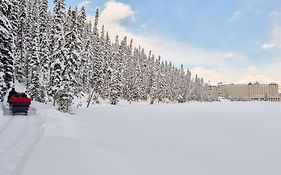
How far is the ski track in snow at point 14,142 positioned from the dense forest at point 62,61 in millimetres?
7495

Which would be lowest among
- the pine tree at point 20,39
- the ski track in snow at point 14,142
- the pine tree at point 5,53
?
the ski track in snow at point 14,142

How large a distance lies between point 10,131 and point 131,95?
2734 inches

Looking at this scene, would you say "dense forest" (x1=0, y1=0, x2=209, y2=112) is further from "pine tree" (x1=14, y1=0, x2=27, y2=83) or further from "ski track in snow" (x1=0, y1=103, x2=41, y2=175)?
"ski track in snow" (x1=0, y1=103, x2=41, y2=175)

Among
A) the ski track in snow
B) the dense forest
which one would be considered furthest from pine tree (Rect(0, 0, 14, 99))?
the ski track in snow

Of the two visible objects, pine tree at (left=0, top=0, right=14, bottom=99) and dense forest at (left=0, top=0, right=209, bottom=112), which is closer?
pine tree at (left=0, top=0, right=14, bottom=99)

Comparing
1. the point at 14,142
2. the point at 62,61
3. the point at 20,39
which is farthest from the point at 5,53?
the point at 20,39

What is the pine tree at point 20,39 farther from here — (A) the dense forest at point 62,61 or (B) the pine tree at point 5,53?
(B) the pine tree at point 5,53

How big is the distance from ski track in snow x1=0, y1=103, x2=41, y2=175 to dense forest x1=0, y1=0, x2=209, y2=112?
749 cm

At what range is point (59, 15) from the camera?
1375 inches

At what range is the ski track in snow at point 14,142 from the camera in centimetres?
883

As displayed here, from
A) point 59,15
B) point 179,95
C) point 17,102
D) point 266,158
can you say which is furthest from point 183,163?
point 179,95

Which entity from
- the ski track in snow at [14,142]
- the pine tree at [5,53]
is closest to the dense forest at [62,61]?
the pine tree at [5,53]

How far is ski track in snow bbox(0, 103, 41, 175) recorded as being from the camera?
883 centimetres

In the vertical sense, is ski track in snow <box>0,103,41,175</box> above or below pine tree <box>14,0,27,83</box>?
below
